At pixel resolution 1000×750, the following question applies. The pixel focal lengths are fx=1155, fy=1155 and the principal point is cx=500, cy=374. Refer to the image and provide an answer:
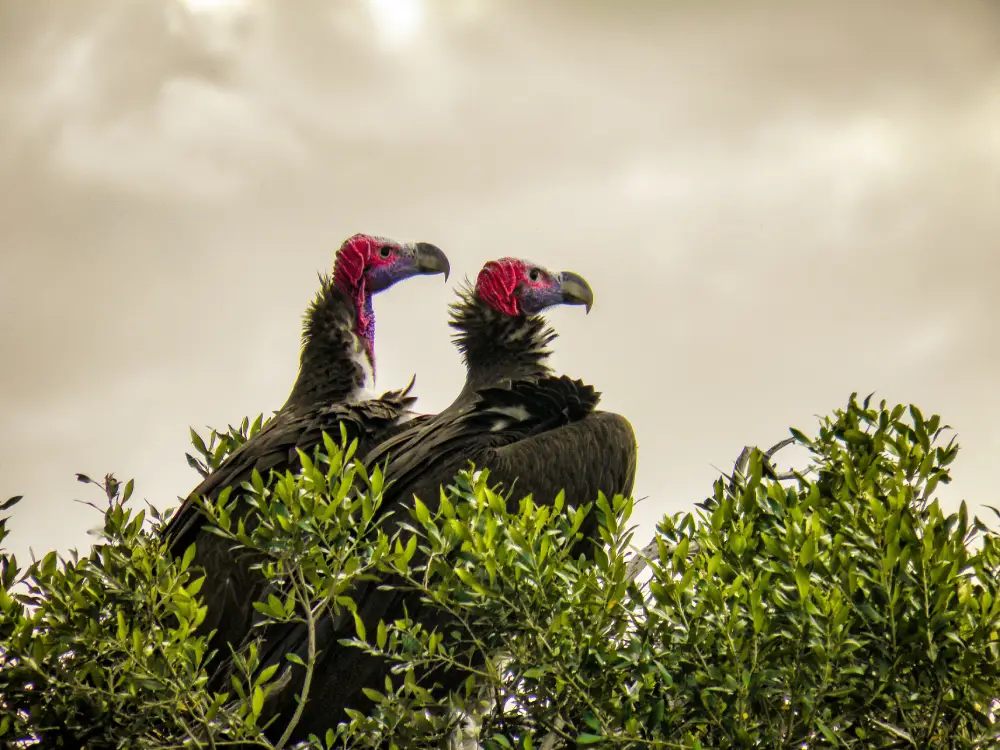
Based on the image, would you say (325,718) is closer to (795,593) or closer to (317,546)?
(317,546)

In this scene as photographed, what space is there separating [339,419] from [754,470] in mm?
3256

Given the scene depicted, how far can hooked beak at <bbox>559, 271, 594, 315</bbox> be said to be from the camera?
8.35 meters

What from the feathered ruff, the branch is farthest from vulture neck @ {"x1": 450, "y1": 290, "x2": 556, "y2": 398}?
the branch

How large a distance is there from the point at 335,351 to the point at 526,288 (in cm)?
141

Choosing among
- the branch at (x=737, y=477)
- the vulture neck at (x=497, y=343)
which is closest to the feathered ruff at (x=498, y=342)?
the vulture neck at (x=497, y=343)

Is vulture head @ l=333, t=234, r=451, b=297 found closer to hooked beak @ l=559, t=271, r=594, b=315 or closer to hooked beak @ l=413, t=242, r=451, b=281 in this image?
hooked beak @ l=413, t=242, r=451, b=281

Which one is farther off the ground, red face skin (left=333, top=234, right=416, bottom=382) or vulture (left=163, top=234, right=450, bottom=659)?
red face skin (left=333, top=234, right=416, bottom=382)

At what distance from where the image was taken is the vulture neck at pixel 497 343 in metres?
7.57

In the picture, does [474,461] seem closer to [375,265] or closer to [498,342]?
[498,342]

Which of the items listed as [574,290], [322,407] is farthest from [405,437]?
[574,290]

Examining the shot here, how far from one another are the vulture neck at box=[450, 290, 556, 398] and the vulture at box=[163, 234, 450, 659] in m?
0.51

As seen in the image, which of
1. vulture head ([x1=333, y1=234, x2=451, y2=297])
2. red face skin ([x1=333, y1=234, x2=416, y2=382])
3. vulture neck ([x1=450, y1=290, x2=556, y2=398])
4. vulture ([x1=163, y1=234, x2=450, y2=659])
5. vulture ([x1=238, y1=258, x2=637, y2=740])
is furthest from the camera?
vulture head ([x1=333, y1=234, x2=451, y2=297])

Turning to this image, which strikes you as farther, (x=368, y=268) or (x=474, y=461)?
(x=368, y=268)

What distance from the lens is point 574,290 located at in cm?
835
